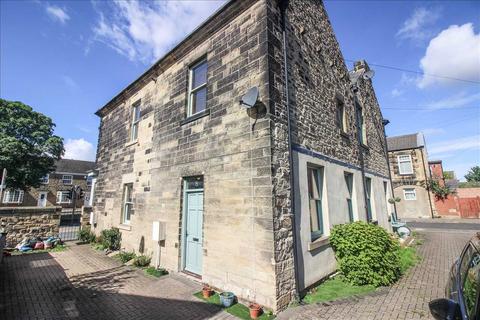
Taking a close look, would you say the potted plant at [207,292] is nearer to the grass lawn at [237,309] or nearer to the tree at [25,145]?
the grass lawn at [237,309]

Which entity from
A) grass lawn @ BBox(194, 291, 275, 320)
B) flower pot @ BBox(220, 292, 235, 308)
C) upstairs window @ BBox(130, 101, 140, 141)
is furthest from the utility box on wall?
upstairs window @ BBox(130, 101, 140, 141)

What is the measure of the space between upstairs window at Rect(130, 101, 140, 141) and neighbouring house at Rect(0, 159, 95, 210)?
979 inches

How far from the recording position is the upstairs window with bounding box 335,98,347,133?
9.40 metres

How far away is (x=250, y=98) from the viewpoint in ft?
18.0

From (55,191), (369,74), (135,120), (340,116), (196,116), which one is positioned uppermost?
(369,74)

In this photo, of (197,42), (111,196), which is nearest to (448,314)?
(197,42)

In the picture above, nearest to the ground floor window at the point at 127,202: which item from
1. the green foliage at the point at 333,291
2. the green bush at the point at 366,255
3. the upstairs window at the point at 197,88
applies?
the upstairs window at the point at 197,88

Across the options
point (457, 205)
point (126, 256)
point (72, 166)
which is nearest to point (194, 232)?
point (126, 256)

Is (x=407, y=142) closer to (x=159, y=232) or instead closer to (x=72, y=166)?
(x=159, y=232)

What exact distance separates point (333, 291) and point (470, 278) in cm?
370

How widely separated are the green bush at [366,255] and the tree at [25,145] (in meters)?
27.3

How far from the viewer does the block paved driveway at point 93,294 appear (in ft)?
16.1

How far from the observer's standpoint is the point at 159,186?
325 inches

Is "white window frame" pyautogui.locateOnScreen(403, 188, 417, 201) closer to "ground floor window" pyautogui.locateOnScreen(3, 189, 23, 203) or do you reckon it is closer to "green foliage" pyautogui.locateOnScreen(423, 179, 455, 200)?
"green foliage" pyautogui.locateOnScreen(423, 179, 455, 200)
